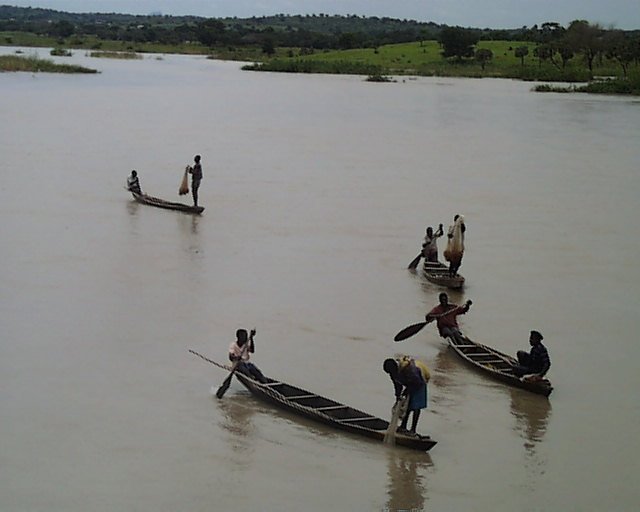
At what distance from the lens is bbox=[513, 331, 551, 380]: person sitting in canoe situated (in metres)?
10.7

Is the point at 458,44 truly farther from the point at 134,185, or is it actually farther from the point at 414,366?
the point at 414,366

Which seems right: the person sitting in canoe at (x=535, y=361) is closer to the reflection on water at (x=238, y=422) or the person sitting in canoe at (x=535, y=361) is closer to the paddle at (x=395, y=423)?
the paddle at (x=395, y=423)

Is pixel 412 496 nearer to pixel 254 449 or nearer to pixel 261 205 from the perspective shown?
pixel 254 449

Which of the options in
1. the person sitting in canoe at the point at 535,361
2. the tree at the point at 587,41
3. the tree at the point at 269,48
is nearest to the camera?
the person sitting in canoe at the point at 535,361

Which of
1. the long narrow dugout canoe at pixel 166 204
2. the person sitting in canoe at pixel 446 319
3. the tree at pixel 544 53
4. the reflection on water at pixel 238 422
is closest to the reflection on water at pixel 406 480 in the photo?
the reflection on water at pixel 238 422

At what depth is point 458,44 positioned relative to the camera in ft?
262

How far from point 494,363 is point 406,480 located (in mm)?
3067

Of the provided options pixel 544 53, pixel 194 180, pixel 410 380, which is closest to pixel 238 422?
pixel 410 380

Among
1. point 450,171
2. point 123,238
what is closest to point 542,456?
point 123,238

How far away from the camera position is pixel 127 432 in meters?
9.68

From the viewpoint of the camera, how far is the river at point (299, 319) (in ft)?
29.1

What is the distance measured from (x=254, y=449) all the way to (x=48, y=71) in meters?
55.4

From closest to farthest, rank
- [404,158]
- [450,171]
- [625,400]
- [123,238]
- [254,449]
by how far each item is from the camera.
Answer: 1. [254,449]
2. [625,400]
3. [123,238]
4. [450,171]
5. [404,158]

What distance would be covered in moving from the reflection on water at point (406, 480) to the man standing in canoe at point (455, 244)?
20.0ft
